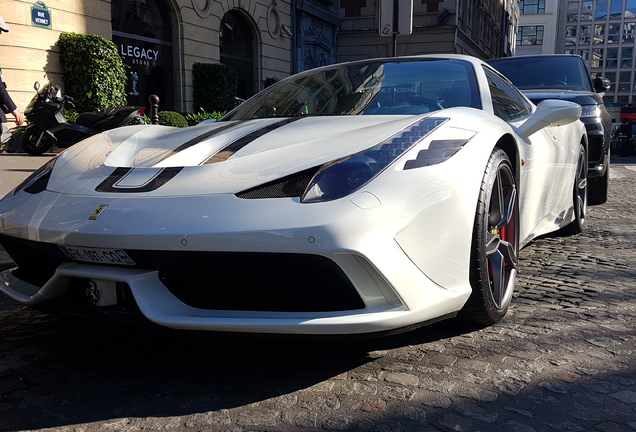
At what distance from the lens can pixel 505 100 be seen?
3375 mm

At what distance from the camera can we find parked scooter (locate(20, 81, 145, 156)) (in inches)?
349

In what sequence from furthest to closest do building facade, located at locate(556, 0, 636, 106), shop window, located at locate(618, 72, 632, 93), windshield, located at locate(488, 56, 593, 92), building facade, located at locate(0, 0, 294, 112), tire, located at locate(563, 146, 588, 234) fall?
shop window, located at locate(618, 72, 632, 93)
building facade, located at locate(556, 0, 636, 106)
building facade, located at locate(0, 0, 294, 112)
windshield, located at locate(488, 56, 593, 92)
tire, located at locate(563, 146, 588, 234)

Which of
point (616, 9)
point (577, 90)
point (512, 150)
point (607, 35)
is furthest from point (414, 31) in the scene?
point (616, 9)

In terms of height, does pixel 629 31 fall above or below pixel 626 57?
above

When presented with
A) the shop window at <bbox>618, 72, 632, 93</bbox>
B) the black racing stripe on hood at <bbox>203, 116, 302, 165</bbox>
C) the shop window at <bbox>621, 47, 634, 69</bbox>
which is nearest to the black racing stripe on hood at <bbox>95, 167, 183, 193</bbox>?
the black racing stripe on hood at <bbox>203, 116, 302, 165</bbox>

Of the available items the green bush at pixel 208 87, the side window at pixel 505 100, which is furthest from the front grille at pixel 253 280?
the green bush at pixel 208 87

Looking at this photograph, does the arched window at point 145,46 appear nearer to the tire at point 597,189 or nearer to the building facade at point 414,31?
the tire at point 597,189

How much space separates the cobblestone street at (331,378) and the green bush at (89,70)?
8998 mm

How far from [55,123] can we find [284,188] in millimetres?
8159

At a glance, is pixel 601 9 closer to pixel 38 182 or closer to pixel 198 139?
pixel 198 139

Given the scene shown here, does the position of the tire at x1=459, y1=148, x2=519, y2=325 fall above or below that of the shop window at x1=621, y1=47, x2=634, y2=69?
below

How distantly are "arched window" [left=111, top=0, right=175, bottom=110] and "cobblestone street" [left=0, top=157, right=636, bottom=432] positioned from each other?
11255 millimetres

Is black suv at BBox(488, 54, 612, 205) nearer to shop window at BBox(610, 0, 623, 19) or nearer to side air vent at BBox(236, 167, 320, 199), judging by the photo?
side air vent at BBox(236, 167, 320, 199)

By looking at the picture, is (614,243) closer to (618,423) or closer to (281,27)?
(618,423)
